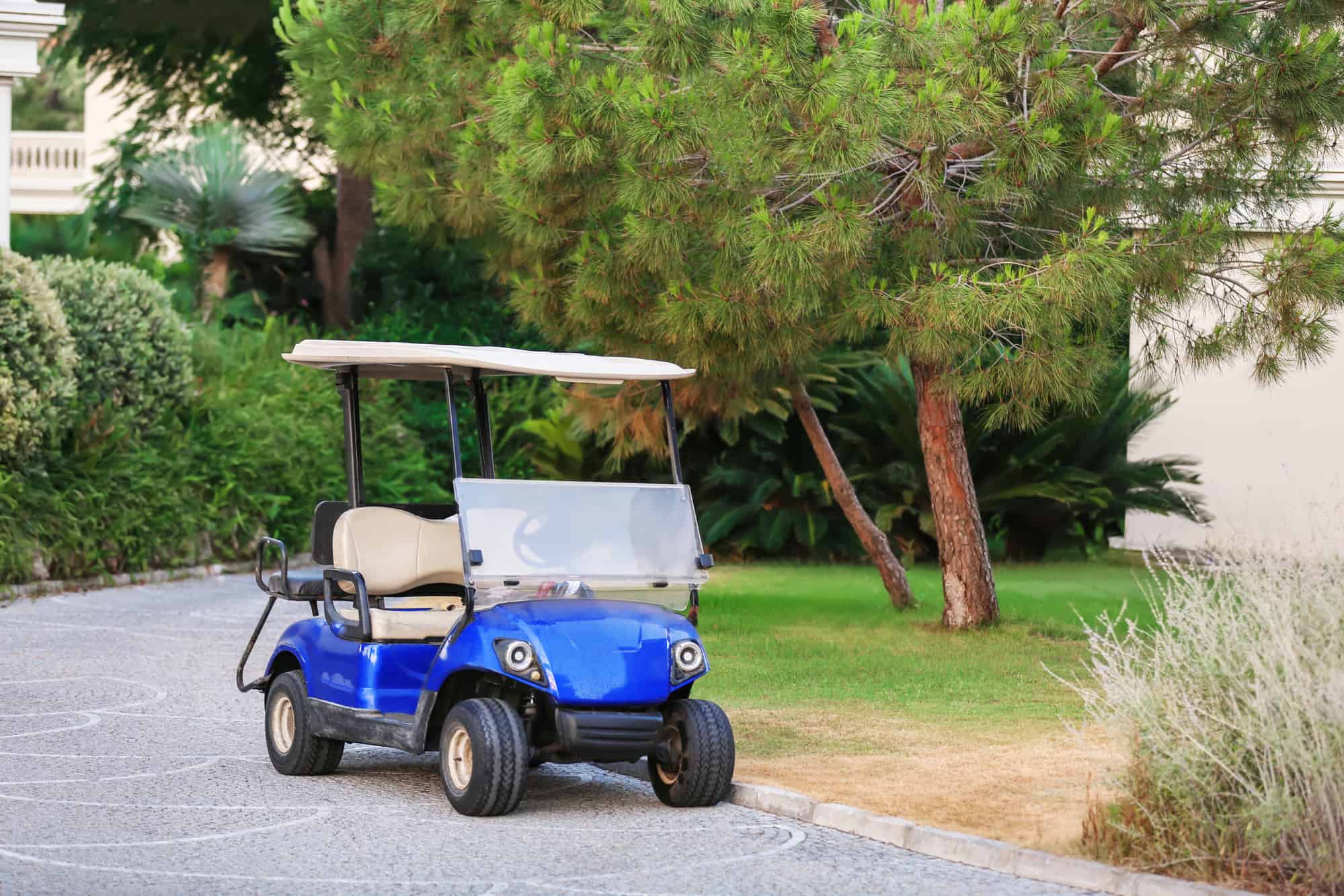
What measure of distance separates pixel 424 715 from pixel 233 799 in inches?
35.2

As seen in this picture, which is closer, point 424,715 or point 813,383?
point 424,715

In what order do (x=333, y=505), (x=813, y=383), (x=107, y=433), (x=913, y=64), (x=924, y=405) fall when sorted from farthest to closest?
(x=813, y=383), (x=107, y=433), (x=924, y=405), (x=913, y=64), (x=333, y=505)

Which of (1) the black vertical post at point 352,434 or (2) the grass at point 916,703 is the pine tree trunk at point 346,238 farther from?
(1) the black vertical post at point 352,434

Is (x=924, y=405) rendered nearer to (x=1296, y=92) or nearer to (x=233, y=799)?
(x=1296, y=92)

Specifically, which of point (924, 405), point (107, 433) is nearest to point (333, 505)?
point (924, 405)

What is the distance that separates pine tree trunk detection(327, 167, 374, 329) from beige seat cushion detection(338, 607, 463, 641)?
678 inches

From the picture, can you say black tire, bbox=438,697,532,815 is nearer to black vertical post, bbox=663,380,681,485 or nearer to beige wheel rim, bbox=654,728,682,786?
beige wheel rim, bbox=654,728,682,786

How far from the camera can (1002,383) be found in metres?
10.5

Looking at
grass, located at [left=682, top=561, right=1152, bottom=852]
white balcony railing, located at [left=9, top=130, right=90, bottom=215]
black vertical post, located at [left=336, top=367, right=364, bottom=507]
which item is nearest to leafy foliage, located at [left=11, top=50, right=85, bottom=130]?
→ white balcony railing, located at [left=9, top=130, right=90, bottom=215]

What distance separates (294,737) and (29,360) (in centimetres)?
833

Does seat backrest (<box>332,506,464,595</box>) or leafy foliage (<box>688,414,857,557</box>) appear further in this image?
leafy foliage (<box>688,414,857,557</box>)

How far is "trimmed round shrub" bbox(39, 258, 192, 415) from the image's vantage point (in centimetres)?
1636

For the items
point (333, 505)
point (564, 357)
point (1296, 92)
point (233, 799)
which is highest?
point (1296, 92)

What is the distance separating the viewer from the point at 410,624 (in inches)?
299
